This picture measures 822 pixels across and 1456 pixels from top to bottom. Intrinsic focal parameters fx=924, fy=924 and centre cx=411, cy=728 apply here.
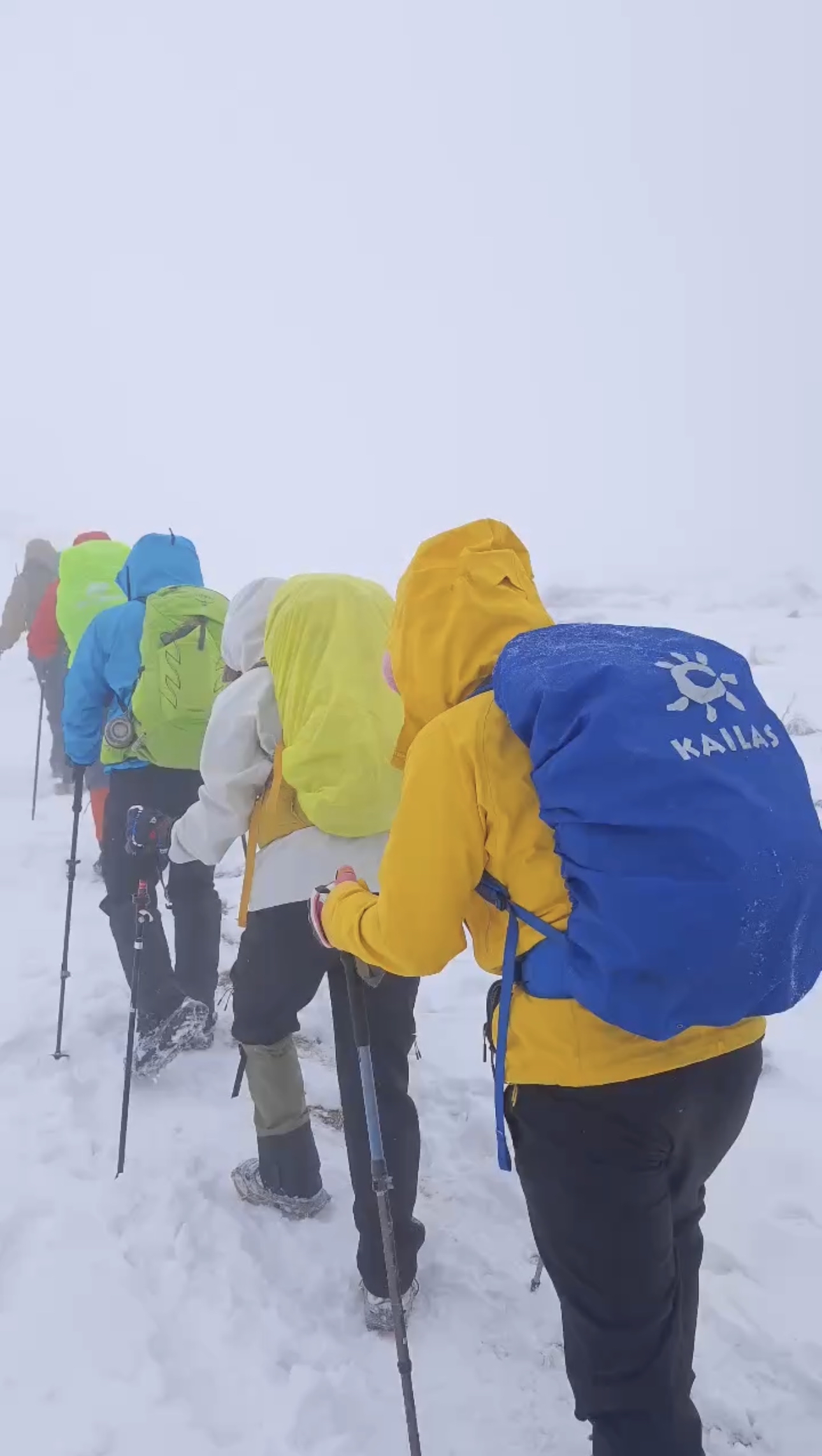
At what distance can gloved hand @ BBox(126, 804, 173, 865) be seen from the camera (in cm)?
466

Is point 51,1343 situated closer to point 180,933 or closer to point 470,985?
point 180,933

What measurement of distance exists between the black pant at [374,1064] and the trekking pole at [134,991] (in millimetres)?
1049

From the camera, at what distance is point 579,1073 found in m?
1.96

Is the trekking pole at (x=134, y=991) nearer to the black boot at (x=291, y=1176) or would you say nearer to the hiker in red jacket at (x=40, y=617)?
the black boot at (x=291, y=1176)

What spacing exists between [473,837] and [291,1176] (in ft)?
7.79

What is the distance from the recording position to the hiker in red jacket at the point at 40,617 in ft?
32.4

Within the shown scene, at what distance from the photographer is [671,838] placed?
171 cm

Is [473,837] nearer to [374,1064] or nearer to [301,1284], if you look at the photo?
[374,1064]

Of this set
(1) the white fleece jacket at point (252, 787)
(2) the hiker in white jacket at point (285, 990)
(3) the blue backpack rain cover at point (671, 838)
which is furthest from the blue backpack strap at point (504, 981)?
(1) the white fleece jacket at point (252, 787)

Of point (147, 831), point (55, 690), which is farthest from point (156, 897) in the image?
point (55, 690)

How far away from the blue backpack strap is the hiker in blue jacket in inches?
117

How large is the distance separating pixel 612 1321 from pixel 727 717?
4.38 feet

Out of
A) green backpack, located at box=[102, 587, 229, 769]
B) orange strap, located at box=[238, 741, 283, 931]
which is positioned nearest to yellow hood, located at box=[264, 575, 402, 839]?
orange strap, located at box=[238, 741, 283, 931]

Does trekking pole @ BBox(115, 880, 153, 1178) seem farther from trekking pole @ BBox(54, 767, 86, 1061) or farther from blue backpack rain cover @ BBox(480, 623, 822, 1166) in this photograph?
blue backpack rain cover @ BBox(480, 623, 822, 1166)
